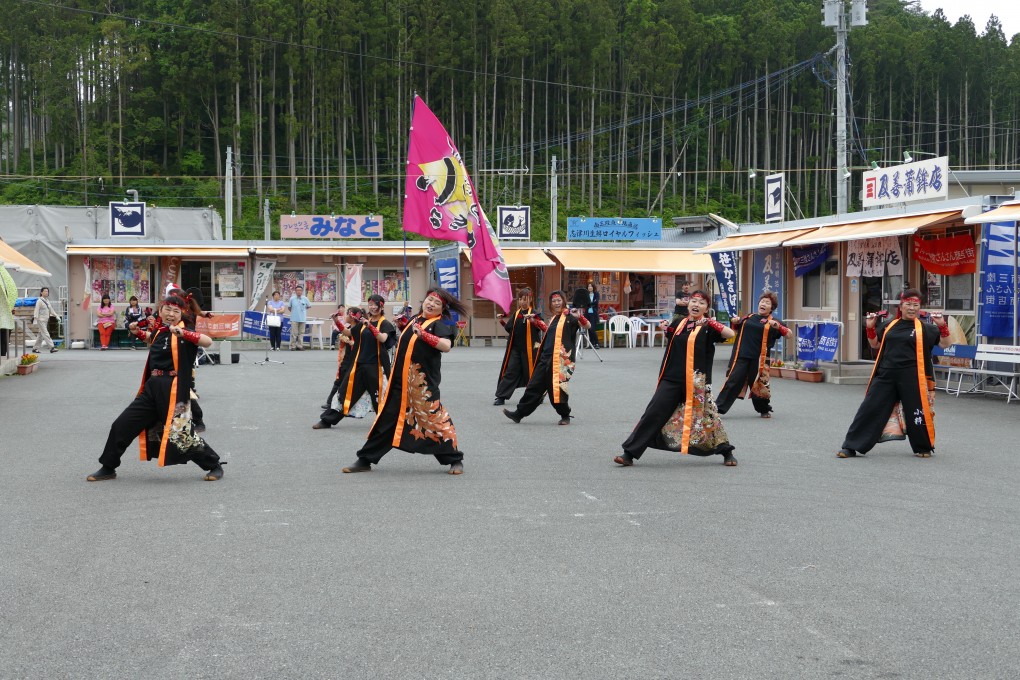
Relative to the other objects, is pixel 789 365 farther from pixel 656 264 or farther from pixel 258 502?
pixel 258 502

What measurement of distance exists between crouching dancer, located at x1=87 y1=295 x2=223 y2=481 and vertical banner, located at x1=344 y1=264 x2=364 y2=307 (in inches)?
912

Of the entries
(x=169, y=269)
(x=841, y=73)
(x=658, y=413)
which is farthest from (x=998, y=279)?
(x=169, y=269)

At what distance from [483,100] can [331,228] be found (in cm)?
2553

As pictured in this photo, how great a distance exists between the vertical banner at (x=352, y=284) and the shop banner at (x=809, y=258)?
526 inches

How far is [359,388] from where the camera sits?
1268cm

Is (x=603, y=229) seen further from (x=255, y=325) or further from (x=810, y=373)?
(x=810, y=373)

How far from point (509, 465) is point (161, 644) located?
211 inches

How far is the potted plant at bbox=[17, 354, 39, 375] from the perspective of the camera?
68.1 feet

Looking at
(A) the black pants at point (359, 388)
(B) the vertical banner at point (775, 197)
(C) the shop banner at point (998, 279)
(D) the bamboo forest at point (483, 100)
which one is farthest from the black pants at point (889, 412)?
(D) the bamboo forest at point (483, 100)

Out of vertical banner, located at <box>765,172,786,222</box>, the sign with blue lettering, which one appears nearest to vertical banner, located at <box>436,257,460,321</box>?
vertical banner, located at <box>765,172,786,222</box>

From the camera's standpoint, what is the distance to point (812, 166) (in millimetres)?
63094

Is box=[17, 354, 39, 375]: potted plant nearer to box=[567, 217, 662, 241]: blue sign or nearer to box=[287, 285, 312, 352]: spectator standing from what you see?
box=[287, 285, 312, 352]: spectator standing

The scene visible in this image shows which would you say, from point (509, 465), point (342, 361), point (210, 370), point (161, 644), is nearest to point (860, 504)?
point (509, 465)

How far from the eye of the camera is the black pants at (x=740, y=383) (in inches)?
553
